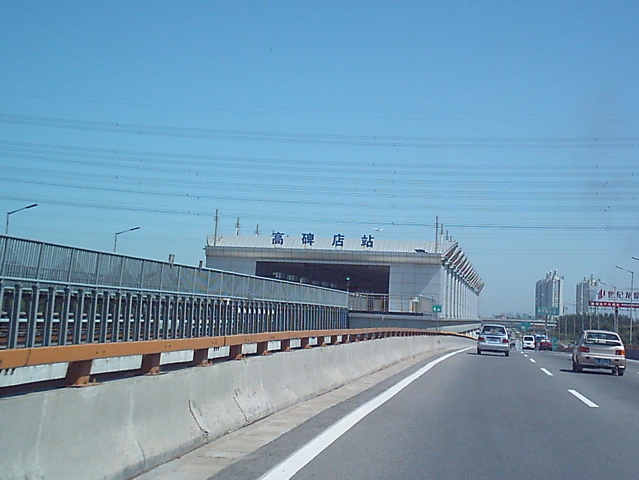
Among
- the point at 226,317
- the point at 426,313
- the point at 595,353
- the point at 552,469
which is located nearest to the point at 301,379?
the point at 552,469

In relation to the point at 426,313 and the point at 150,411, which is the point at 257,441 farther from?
the point at 426,313

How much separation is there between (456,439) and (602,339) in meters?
19.3

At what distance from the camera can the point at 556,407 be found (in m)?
14.5

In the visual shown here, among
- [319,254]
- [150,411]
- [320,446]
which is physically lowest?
[320,446]

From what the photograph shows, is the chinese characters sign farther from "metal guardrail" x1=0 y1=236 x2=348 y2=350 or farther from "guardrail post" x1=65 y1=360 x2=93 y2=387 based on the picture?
"guardrail post" x1=65 y1=360 x2=93 y2=387

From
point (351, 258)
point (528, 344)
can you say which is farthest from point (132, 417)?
point (528, 344)

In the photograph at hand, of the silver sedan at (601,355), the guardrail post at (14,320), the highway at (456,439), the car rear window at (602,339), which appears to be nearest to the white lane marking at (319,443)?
the highway at (456,439)

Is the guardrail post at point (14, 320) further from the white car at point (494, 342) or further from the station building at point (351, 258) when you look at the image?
the station building at point (351, 258)

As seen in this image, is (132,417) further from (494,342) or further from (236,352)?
(494,342)

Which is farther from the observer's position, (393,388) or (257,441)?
(393,388)

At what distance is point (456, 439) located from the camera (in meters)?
10.3

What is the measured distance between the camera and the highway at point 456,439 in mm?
8109

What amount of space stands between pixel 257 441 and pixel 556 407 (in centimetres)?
767

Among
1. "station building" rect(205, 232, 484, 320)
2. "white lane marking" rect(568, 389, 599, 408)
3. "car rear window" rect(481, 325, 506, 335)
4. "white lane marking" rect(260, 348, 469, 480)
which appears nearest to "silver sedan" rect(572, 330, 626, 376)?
"white lane marking" rect(568, 389, 599, 408)
